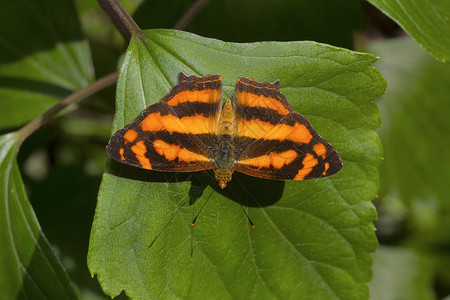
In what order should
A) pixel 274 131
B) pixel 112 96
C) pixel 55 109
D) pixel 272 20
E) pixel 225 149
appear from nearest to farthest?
pixel 274 131, pixel 225 149, pixel 55 109, pixel 272 20, pixel 112 96

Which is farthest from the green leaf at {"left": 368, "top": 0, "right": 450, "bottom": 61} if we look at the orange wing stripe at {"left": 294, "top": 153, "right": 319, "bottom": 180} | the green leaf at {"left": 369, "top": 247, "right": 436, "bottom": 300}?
the green leaf at {"left": 369, "top": 247, "right": 436, "bottom": 300}

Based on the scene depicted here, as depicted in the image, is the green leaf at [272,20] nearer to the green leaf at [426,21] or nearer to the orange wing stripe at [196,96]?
the green leaf at [426,21]

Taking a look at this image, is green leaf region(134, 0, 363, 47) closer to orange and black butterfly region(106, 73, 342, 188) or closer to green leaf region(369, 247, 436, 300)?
orange and black butterfly region(106, 73, 342, 188)

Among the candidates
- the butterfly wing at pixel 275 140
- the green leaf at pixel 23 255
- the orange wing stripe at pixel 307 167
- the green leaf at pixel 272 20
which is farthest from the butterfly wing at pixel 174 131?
the green leaf at pixel 272 20

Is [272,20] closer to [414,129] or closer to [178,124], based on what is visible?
[178,124]

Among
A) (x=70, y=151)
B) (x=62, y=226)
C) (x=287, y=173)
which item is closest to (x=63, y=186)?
(x=62, y=226)

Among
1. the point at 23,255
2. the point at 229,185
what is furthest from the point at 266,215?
Answer: the point at 23,255
